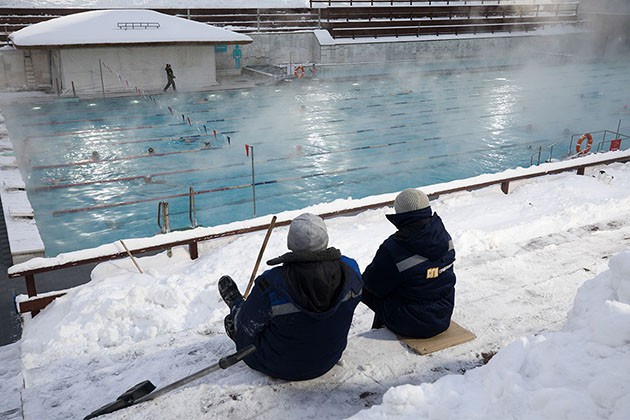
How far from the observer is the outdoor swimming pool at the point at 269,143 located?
10633 mm

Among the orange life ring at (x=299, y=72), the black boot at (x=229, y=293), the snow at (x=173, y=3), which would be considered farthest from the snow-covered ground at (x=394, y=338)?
the snow at (x=173, y=3)

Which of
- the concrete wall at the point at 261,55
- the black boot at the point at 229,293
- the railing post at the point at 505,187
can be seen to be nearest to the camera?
the black boot at the point at 229,293

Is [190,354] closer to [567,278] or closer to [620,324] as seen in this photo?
[620,324]

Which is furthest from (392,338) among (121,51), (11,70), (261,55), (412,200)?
(261,55)

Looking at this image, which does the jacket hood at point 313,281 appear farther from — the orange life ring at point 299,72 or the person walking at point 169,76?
the orange life ring at point 299,72

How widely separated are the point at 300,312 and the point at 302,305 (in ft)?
0.17

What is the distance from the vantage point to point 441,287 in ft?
11.4

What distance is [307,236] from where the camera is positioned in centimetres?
273

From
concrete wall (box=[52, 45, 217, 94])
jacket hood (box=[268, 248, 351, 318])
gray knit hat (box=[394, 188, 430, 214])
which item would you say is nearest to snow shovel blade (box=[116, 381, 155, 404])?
jacket hood (box=[268, 248, 351, 318])

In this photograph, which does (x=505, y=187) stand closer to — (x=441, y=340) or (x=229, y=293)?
(x=441, y=340)

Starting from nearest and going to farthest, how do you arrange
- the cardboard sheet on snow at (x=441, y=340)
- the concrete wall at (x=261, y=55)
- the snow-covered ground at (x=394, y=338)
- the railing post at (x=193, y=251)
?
the snow-covered ground at (x=394, y=338) → the cardboard sheet on snow at (x=441, y=340) → the railing post at (x=193, y=251) → the concrete wall at (x=261, y=55)

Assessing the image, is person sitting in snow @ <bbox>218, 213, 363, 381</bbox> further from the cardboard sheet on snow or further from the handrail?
the handrail

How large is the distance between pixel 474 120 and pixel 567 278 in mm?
12936

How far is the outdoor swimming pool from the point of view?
34.9 ft
